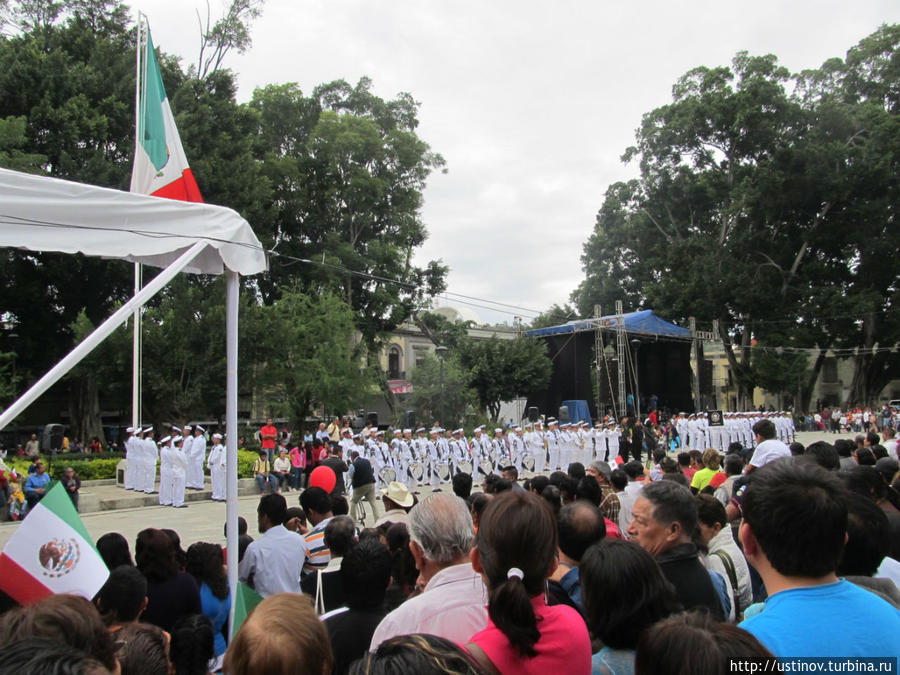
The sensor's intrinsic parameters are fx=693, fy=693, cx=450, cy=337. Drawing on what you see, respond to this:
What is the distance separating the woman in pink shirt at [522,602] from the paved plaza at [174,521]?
9592 mm

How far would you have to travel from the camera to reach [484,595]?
250cm

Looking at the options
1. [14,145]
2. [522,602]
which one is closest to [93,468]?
[14,145]

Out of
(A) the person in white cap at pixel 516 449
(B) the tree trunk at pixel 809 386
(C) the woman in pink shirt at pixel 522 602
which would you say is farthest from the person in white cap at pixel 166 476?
(B) the tree trunk at pixel 809 386

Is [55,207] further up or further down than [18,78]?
further down

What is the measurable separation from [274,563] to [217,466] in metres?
13.2

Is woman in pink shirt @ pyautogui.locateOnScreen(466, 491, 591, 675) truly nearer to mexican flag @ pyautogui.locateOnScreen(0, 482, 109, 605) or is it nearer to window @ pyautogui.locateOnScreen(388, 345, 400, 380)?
mexican flag @ pyautogui.locateOnScreen(0, 482, 109, 605)

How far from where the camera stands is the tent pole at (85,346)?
3768mm

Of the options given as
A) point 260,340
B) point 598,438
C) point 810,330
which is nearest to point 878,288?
point 810,330

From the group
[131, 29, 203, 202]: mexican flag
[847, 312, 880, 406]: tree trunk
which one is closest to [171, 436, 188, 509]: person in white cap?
[131, 29, 203, 202]: mexican flag

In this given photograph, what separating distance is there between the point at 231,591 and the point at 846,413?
45.1 metres

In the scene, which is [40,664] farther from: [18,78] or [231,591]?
[18,78]

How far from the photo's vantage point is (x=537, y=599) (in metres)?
2.32

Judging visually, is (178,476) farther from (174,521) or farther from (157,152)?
(157,152)

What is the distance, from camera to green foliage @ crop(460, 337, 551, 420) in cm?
3684
